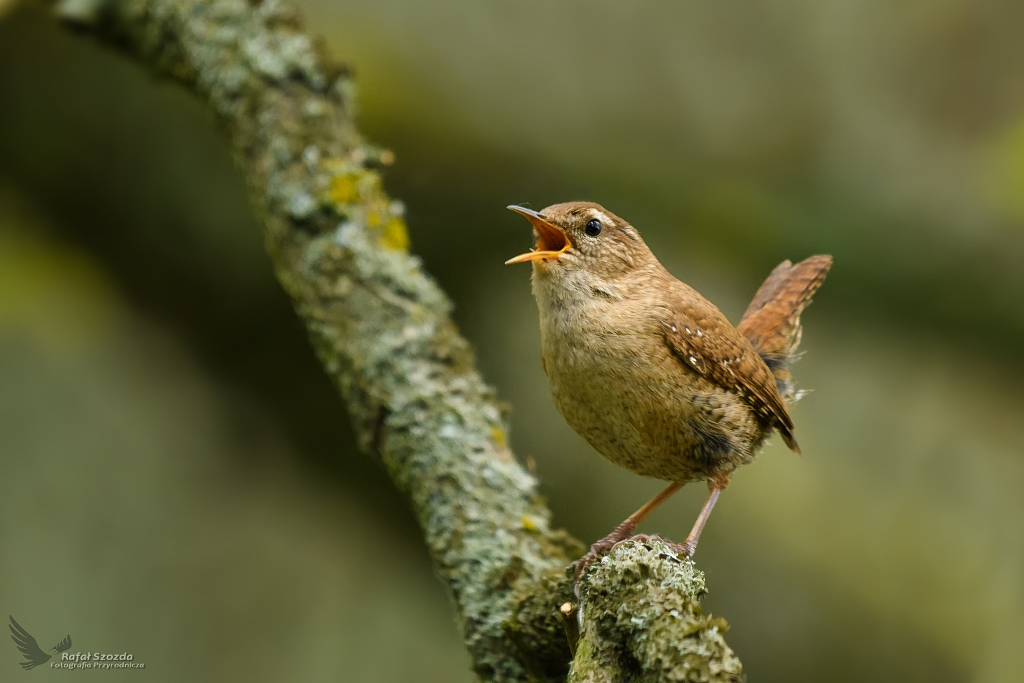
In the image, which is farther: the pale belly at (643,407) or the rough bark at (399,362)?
the pale belly at (643,407)

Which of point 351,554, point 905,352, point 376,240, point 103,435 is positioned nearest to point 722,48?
point 905,352

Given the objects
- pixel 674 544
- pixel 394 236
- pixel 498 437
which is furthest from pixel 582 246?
pixel 674 544

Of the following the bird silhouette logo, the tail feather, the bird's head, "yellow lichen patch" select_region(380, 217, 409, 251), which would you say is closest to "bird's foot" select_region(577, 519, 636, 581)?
the bird's head

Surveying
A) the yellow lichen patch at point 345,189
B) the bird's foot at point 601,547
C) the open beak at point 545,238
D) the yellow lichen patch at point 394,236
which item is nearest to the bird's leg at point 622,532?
the bird's foot at point 601,547

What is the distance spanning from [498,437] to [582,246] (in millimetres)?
659

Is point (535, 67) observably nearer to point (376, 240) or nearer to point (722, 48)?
point (722, 48)

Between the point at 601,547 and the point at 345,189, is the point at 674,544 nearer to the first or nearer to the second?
the point at 601,547

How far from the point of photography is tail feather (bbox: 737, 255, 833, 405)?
10.00 feet

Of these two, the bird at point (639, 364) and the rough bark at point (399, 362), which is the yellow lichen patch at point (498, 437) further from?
the bird at point (639, 364)

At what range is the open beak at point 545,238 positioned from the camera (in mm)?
2488

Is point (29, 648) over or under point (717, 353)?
under

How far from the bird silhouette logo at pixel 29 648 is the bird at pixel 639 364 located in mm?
2437

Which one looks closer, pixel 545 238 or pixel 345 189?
pixel 545 238

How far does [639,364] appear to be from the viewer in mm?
2283
